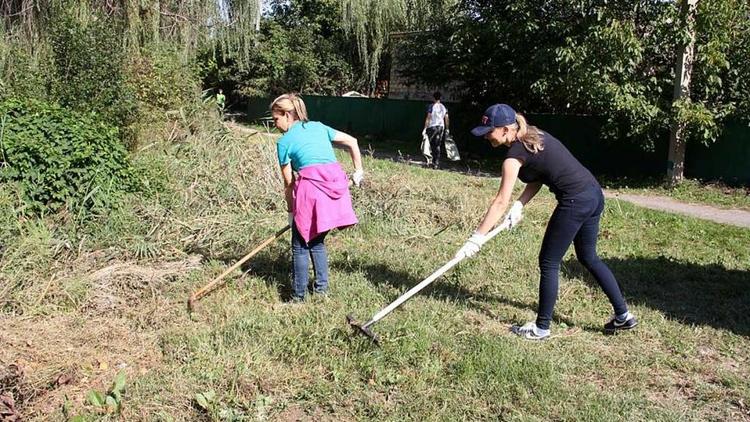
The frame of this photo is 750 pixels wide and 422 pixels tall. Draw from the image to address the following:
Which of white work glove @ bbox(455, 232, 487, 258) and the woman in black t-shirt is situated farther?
white work glove @ bbox(455, 232, 487, 258)

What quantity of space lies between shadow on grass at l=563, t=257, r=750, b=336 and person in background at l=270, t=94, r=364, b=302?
2.28 metres

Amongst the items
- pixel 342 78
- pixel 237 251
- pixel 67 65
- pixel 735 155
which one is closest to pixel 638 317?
pixel 237 251

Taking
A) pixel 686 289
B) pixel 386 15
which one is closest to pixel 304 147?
pixel 686 289

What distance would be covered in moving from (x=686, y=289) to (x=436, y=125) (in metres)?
8.60

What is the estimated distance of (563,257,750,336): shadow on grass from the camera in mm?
4797

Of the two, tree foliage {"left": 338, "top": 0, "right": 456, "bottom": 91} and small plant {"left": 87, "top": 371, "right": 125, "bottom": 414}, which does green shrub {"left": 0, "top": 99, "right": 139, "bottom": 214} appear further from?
tree foliage {"left": 338, "top": 0, "right": 456, "bottom": 91}

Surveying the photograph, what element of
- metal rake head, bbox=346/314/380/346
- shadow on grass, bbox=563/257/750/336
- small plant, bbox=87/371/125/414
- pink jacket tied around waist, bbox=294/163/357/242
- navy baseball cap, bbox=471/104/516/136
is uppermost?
navy baseball cap, bbox=471/104/516/136

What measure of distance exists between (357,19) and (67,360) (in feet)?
50.6

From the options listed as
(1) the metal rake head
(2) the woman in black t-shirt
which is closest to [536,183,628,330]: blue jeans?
(2) the woman in black t-shirt

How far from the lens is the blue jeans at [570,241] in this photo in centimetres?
414

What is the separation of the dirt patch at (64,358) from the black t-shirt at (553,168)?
98.7 inches

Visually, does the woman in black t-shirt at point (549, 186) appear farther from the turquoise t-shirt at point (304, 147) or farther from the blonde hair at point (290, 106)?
the blonde hair at point (290, 106)

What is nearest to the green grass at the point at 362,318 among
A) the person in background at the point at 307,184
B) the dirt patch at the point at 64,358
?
the dirt patch at the point at 64,358

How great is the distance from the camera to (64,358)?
12.7ft
